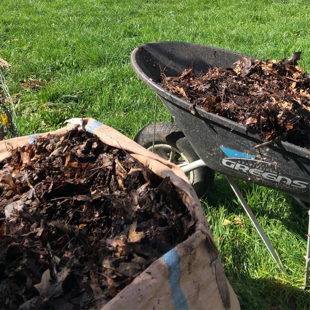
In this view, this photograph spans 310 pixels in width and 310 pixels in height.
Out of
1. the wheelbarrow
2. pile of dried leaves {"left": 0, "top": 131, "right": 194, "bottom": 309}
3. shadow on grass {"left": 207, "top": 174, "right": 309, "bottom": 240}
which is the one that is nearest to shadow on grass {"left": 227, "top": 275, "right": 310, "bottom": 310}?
the wheelbarrow

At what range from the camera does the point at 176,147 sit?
7.98ft

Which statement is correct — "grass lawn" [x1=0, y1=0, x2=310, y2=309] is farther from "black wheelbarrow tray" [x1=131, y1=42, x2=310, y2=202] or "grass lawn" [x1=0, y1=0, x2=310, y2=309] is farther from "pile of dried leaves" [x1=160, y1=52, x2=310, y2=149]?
"black wheelbarrow tray" [x1=131, y1=42, x2=310, y2=202]

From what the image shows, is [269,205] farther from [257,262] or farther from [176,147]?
[176,147]

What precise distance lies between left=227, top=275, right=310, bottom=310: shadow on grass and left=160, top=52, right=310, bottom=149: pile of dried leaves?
889mm

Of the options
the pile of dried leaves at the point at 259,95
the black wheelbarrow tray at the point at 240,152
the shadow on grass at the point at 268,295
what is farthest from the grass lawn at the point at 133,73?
the black wheelbarrow tray at the point at 240,152

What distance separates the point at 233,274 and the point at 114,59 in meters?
3.48

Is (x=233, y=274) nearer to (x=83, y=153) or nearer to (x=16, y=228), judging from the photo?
(x=83, y=153)

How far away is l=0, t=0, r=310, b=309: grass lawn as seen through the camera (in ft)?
7.18

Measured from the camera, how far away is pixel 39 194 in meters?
1.60

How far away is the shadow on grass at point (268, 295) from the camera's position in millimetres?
1935

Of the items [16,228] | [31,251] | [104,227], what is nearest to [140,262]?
[104,227]

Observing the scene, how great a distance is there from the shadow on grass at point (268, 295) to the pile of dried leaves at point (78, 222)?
0.84m

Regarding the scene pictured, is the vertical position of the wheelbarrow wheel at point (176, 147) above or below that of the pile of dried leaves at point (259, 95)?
below

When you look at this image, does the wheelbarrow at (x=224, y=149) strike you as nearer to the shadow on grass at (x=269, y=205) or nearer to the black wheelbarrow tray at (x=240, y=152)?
the black wheelbarrow tray at (x=240, y=152)
